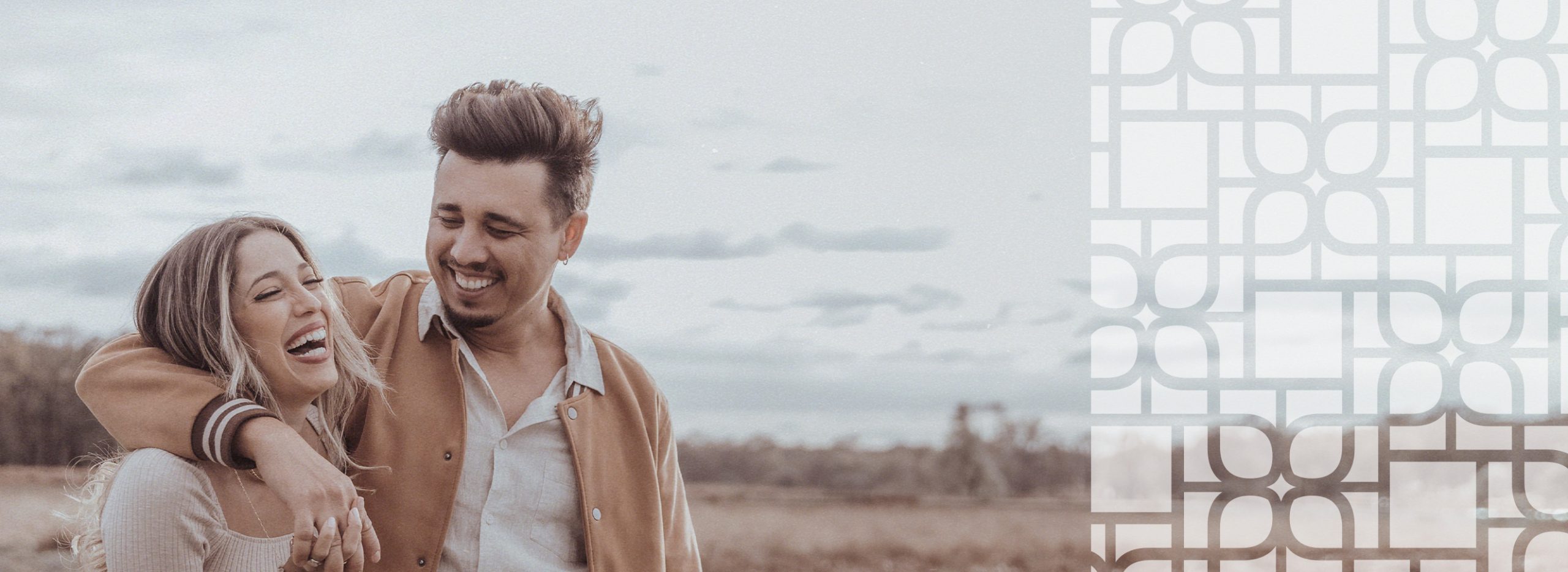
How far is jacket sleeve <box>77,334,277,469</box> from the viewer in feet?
6.46

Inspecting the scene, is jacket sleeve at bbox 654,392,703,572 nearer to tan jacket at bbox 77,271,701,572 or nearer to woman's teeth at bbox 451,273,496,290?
tan jacket at bbox 77,271,701,572

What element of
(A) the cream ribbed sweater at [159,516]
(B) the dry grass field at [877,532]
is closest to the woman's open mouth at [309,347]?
(A) the cream ribbed sweater at [159,516]

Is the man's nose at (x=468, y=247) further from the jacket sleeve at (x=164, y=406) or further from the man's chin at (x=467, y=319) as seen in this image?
the jacket sleeve at (x=164, y=406)

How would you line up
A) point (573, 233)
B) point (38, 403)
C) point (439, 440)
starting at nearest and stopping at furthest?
point (439, 440) → point (573, 233) → point (38, 403)

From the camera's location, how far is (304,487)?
1.92 metres

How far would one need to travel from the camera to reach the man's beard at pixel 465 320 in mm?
2604

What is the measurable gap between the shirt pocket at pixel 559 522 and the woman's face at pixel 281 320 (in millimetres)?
554

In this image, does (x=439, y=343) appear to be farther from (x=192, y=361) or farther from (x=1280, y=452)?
(x=1280, y=452)

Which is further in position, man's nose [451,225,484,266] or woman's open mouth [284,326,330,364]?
man's nose [451,225,484,266]

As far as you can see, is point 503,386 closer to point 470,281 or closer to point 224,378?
point 470,281

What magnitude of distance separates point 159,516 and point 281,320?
38 cm

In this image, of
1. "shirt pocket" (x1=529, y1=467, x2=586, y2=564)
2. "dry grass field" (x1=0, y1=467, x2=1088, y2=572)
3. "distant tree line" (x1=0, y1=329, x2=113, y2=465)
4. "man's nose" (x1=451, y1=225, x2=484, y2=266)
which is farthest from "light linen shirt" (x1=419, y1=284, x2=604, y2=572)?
"dry grass field" (x1=0, y1=467, x2=1088, y2=572)

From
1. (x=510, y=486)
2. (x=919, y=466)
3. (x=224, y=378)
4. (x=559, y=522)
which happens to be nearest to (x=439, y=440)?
(x=510, y=486)

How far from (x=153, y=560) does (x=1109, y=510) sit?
6375mm
